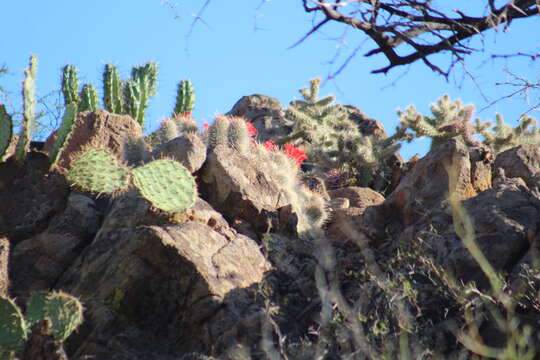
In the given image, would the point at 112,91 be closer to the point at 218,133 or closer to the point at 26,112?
the point at 218,133

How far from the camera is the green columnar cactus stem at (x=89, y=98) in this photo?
1091cm

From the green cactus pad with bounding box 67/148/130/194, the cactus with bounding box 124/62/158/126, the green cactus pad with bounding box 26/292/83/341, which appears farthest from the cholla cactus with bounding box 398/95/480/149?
the green cactus pad with bounding box 26/292/83/341

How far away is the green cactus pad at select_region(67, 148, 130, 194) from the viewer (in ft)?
21.5

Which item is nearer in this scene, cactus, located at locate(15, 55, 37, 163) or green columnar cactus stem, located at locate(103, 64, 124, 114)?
cactus, located at locate(15, 55, 37, 163)

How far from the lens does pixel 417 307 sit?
16.9 feet

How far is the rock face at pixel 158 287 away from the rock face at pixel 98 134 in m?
1.64

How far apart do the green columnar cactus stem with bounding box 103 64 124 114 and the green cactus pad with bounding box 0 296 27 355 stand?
227 inches

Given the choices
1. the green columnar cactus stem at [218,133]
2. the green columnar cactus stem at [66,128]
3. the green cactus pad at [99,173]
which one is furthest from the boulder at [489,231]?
the green columnar cactus stem at [66,128]

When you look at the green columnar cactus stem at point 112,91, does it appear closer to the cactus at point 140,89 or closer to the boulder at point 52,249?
the cactus at point 140,89

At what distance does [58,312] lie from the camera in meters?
5.42

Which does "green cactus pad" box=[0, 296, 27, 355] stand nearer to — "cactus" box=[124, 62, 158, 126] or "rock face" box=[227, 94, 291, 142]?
"cactus" box=[124, 62, 158, 126]

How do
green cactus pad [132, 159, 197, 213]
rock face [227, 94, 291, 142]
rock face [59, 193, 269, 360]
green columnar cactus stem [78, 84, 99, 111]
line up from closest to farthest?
rock face [59, 193, 269, 360] → green cactus pad [132, 159, 197, 213] → green columnar cactus stem [78, 84, 99, 111] → rock face [227, 94, 291, 142]

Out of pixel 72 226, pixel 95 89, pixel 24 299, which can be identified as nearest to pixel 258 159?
pixel 72 226

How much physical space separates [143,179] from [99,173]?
45 cm
